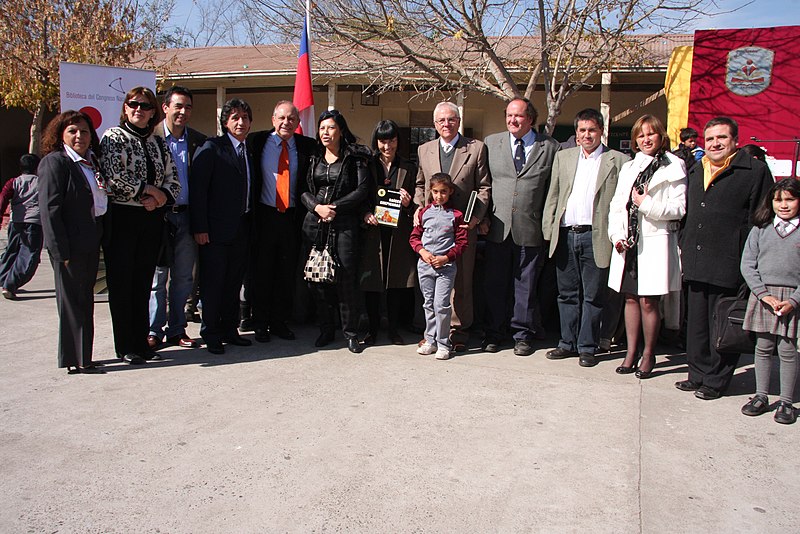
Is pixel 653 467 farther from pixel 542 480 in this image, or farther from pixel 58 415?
pixel 58 415

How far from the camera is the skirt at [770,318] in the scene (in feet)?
13.7

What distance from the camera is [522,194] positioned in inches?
217

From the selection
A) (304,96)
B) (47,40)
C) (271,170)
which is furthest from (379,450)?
(47,40)

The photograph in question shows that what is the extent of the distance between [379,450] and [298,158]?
309cm

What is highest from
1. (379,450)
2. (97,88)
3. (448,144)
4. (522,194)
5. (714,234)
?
(97,88)

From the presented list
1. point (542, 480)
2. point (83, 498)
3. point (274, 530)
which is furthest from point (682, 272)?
point (83, 498)

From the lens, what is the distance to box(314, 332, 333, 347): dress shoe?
19.0 feet

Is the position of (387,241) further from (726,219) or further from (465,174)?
(726,219)

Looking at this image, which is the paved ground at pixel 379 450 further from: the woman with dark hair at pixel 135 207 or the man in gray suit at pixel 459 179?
the man in gray suit at pixel 459 179

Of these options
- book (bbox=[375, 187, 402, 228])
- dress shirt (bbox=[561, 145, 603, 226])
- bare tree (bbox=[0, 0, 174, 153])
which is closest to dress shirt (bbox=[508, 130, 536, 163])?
dress shirt (bbox=[561, 145, 603, 226])

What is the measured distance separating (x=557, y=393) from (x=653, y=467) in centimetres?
119

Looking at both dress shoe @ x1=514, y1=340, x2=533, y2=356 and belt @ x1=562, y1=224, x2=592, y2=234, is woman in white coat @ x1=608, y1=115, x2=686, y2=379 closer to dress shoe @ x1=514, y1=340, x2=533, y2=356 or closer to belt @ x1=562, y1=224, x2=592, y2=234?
belt @ x1=562, y1=224, x2=592, y2=234

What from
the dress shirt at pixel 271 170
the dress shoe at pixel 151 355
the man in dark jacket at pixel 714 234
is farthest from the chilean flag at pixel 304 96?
the man in dark jacket at pixel 714 234

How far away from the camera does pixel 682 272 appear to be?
15.8 feet
